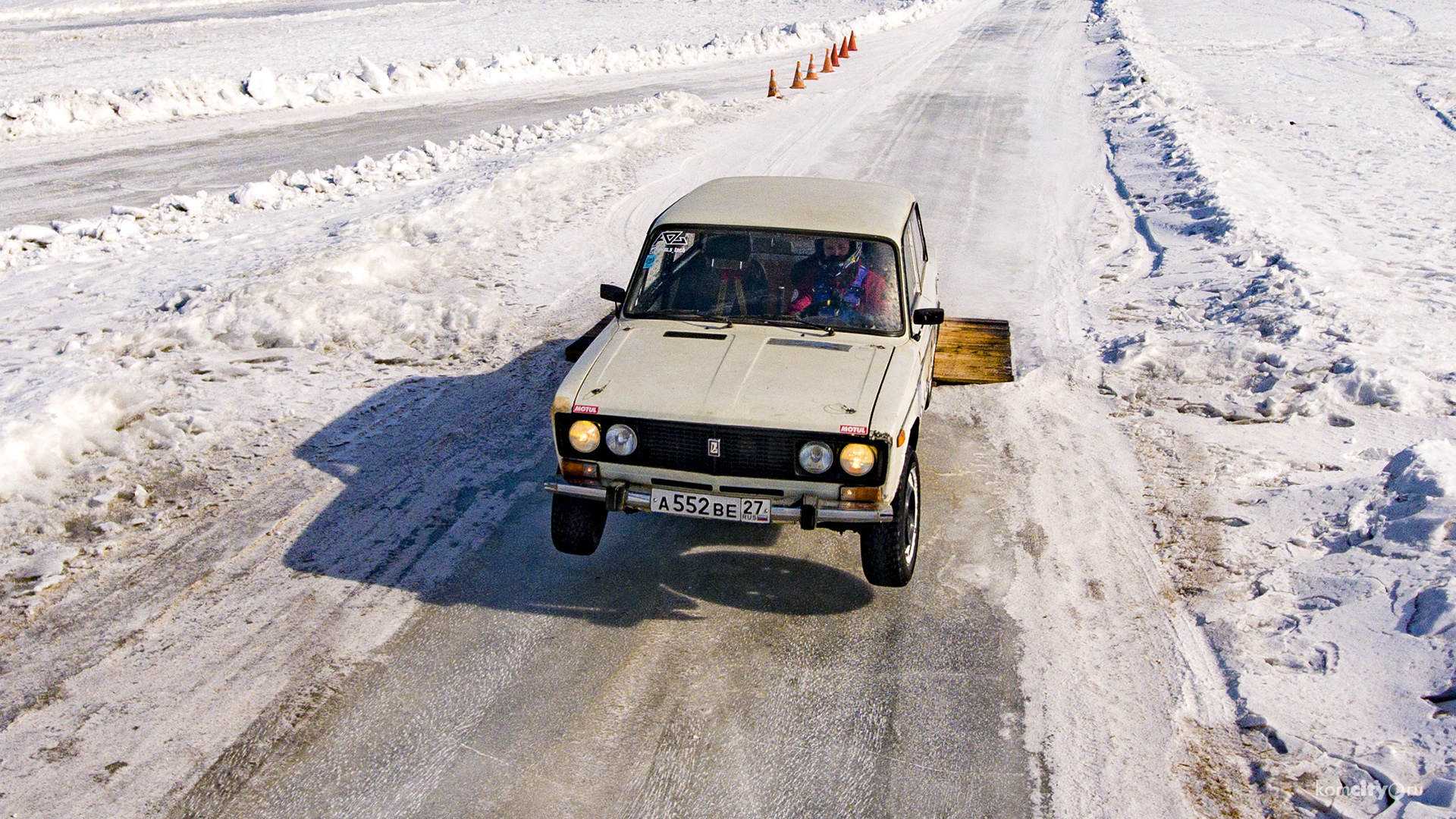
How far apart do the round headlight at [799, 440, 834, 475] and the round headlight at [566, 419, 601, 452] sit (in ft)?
3.39

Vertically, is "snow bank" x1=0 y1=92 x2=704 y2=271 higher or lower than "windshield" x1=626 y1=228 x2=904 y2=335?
lower

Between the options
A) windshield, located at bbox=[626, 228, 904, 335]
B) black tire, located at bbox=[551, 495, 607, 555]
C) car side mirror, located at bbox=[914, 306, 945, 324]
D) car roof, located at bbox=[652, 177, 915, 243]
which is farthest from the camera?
car roof, located at bbox=[652, 177, 915, 243]

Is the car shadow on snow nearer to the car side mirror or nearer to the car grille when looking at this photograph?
the car grille

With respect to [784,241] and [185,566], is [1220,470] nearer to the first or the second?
[784,241]

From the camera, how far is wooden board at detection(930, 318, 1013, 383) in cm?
798

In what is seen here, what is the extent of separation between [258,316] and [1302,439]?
834cm

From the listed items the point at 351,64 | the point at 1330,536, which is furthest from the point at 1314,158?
the point at 351,64

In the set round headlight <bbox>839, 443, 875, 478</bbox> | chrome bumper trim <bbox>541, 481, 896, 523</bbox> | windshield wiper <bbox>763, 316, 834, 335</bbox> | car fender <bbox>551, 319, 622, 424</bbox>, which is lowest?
chrome bumper trim <bbox>541, 481, 896, 523</bbox>

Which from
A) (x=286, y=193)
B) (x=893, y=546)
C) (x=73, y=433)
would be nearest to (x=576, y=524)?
(x=893, y=546)

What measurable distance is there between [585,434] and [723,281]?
1.39 metres

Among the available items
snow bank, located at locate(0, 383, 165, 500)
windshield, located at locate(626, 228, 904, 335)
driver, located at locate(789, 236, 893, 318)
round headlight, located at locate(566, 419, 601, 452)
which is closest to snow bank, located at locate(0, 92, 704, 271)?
snow bank, located at locate(0, 383, 165, 500)

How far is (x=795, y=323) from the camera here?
582cm

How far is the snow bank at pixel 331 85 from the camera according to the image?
61.2 ft

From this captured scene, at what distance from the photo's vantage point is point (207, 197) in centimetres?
1326
